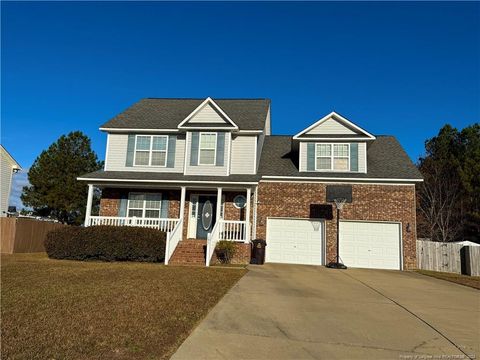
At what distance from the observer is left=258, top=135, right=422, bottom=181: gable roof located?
59.4ft

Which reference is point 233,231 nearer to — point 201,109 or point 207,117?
point 207,117

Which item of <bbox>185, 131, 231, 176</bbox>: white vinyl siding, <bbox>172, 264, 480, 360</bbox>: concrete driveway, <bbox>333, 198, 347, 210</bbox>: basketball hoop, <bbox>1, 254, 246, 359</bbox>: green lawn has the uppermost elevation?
<bbox>185, 131, 231, 176</bbox>: white vinyl siding

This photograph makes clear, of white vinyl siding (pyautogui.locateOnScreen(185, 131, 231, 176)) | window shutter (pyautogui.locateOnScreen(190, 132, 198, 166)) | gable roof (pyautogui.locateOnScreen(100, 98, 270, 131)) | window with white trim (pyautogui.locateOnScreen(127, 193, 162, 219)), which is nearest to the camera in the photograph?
white vinyl siding (pyautogui.locateOnScreen(185, 131, 231, 176))

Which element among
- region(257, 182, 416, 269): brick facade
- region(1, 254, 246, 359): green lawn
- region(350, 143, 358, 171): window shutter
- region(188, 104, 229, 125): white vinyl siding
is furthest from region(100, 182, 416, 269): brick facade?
region(1, 254, 246, 359): green lawn

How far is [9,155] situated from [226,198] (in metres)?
18.4

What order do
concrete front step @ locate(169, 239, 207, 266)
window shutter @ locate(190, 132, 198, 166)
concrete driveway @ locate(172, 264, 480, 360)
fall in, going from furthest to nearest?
window shutter @ locate(190, 132, 198, 166)
concrete front step @ locate(169, 239, 207, 266)
concrete driveway @ locate(172, 264, 480, 360)

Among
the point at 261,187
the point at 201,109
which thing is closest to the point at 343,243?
the point at 261,187

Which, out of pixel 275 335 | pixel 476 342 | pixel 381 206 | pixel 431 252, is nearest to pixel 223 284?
pixel 275 335

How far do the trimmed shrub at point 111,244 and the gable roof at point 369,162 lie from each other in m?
6.51

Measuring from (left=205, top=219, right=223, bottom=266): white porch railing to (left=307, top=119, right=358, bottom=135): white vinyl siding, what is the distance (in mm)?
6833

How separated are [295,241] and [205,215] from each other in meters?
4.43

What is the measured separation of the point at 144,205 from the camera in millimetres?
18547

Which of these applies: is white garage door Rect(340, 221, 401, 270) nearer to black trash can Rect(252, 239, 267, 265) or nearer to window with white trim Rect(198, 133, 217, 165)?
black trash can Rect(252, 239, 267, 265)

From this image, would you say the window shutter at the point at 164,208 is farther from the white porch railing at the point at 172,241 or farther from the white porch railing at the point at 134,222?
the white porch railing at the point at 172,241
